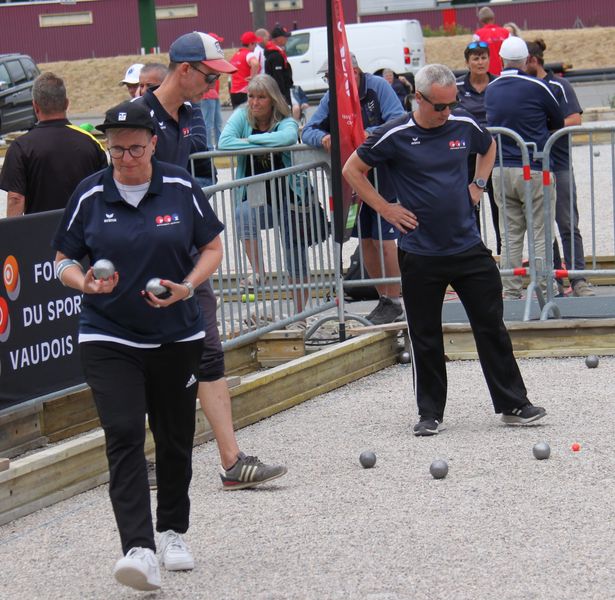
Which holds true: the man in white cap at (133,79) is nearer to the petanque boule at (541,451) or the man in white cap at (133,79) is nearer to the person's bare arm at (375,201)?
the person's bare arm at (375,201)

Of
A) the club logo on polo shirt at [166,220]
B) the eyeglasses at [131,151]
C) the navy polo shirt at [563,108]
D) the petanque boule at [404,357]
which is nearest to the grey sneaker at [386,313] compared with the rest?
the petanque boule at [404,357]

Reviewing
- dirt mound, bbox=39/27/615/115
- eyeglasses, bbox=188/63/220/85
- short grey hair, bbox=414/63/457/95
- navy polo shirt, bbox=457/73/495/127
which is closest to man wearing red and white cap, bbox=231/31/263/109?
navy polo shirt, bbox=457/73/495/127

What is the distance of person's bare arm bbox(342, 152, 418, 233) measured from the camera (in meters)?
7.40

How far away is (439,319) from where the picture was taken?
25.2 ft

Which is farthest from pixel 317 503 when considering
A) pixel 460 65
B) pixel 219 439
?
pixel 460 65

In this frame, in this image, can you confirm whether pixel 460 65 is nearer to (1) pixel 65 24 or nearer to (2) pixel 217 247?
(1) pixel 65 24

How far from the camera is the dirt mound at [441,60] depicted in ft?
129

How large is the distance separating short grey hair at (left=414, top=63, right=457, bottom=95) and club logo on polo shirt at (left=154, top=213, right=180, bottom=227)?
252cm

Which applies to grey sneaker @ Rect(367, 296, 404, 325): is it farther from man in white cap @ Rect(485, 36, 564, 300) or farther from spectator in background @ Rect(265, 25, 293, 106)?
spectator in background @ Rect(265, 25, 293, 106)

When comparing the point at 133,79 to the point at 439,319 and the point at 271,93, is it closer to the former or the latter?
the point at 271,93

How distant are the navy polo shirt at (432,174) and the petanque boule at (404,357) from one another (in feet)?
7.53

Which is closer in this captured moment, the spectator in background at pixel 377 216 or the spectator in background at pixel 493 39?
the spectator in background at pixel 377 216

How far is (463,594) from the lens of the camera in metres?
4.89

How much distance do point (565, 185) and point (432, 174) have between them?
3.56 meters
